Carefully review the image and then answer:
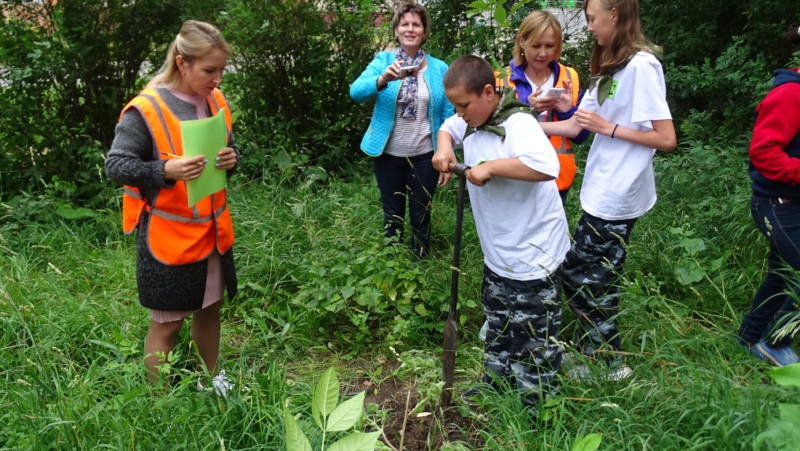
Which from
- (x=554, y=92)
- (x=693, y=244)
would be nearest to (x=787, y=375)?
(x=693, y=244)

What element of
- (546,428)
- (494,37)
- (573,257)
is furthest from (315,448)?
(494,37)

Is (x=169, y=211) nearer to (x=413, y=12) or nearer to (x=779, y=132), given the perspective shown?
(x=413, y=12)

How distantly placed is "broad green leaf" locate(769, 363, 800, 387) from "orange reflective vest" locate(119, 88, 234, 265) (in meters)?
2.01

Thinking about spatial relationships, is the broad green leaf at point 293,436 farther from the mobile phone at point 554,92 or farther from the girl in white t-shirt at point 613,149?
the mobile phone at point 554,92

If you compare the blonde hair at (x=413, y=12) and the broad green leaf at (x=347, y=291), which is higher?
the blonde hair at (x=413, y=12)

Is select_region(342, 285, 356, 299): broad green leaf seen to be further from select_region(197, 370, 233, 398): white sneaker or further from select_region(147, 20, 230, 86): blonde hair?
select_region(147, 20, 230, 86): blonde hair

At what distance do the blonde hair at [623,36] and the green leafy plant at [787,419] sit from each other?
147 centimetres

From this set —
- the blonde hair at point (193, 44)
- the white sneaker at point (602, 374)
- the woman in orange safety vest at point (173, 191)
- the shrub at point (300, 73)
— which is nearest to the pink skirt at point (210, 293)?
the woman in orange safety vest at point (173, 191)

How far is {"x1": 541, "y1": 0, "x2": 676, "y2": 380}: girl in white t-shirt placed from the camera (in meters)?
2.50

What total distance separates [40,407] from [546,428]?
1.94m

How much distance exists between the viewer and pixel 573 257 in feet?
9.34

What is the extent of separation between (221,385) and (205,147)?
3.33 feet

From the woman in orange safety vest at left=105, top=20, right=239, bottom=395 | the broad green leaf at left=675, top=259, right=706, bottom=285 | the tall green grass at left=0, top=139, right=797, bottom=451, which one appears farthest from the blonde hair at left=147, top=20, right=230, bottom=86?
the broad green leaf at left=675, top=259, right=706, bottom=285

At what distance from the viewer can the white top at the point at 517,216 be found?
234cm
